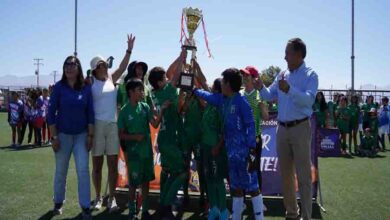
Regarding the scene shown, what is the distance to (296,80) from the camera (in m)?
5.05

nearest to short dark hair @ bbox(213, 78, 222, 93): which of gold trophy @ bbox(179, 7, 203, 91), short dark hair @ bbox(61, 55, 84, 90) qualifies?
gold trophy @ bbox(179, 7, 203, 91)

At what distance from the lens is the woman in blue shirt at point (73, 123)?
18.1 ft

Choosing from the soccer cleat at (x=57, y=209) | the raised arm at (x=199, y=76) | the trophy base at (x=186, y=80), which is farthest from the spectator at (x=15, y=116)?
the trophy base at (x=186, y=80)

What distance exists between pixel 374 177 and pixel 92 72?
6.96 meters

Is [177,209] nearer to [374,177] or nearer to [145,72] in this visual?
[145,72]

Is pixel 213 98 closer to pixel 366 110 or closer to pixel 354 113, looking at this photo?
pixel 354 113

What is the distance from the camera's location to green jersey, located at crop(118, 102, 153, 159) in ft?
17.9

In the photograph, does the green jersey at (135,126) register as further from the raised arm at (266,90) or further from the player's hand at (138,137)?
the raised arm at (266,90)

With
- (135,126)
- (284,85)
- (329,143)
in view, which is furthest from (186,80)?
(329,143)

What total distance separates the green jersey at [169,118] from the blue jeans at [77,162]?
3.50 ft

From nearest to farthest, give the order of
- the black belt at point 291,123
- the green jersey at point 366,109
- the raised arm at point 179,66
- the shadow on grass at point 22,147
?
the black belt at point 291,123 → the raised arm at point 179,66 → the shadow on grass at point 22,147 → the green jersey at point 366,109

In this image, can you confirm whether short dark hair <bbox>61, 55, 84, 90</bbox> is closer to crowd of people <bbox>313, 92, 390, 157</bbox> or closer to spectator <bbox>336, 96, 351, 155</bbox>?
crowd of people <bbox>313, 92, 390, 157</bbox>

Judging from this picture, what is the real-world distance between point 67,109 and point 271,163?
10.9 ft

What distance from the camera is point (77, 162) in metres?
5.58
